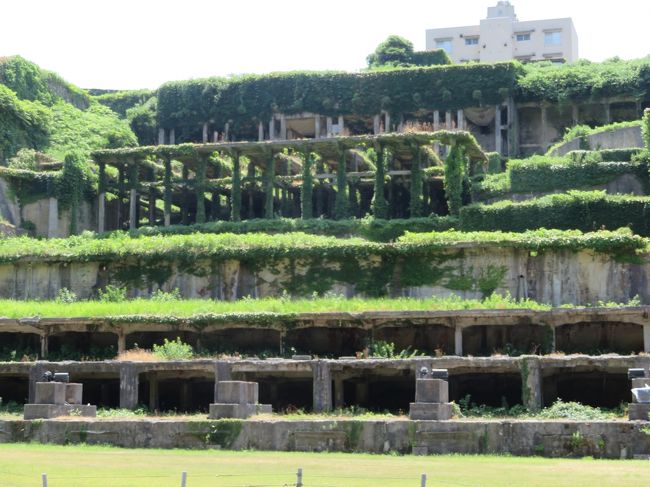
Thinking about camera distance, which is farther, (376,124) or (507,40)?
(507,40)

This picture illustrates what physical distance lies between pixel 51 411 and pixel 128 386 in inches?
226

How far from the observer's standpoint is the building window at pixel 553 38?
121375 millimetres

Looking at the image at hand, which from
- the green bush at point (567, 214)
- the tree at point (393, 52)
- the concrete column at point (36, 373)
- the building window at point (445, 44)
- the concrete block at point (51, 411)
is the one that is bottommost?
the concrete block at point (51, 411)

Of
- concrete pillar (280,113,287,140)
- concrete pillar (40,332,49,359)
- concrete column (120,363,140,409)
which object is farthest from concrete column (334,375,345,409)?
concrete pillar (280,113,287,140)

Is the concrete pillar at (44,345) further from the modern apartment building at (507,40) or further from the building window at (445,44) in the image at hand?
the building window at (445,44)

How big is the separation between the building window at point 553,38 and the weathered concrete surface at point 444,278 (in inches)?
2839

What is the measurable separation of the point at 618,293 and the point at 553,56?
7299 cm

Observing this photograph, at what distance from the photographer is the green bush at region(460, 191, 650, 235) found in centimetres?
5691

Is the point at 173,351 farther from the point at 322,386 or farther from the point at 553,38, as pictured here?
the point at 553,38

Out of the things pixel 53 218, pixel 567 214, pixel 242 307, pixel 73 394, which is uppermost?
pixel 53 218

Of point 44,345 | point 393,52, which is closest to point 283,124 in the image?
point 393,52

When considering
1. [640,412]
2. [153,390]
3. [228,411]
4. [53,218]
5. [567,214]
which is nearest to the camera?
[640,412]

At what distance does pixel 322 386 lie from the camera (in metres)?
42.9

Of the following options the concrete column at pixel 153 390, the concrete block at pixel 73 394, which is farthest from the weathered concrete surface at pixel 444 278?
the concrete block at pixel 73 394
